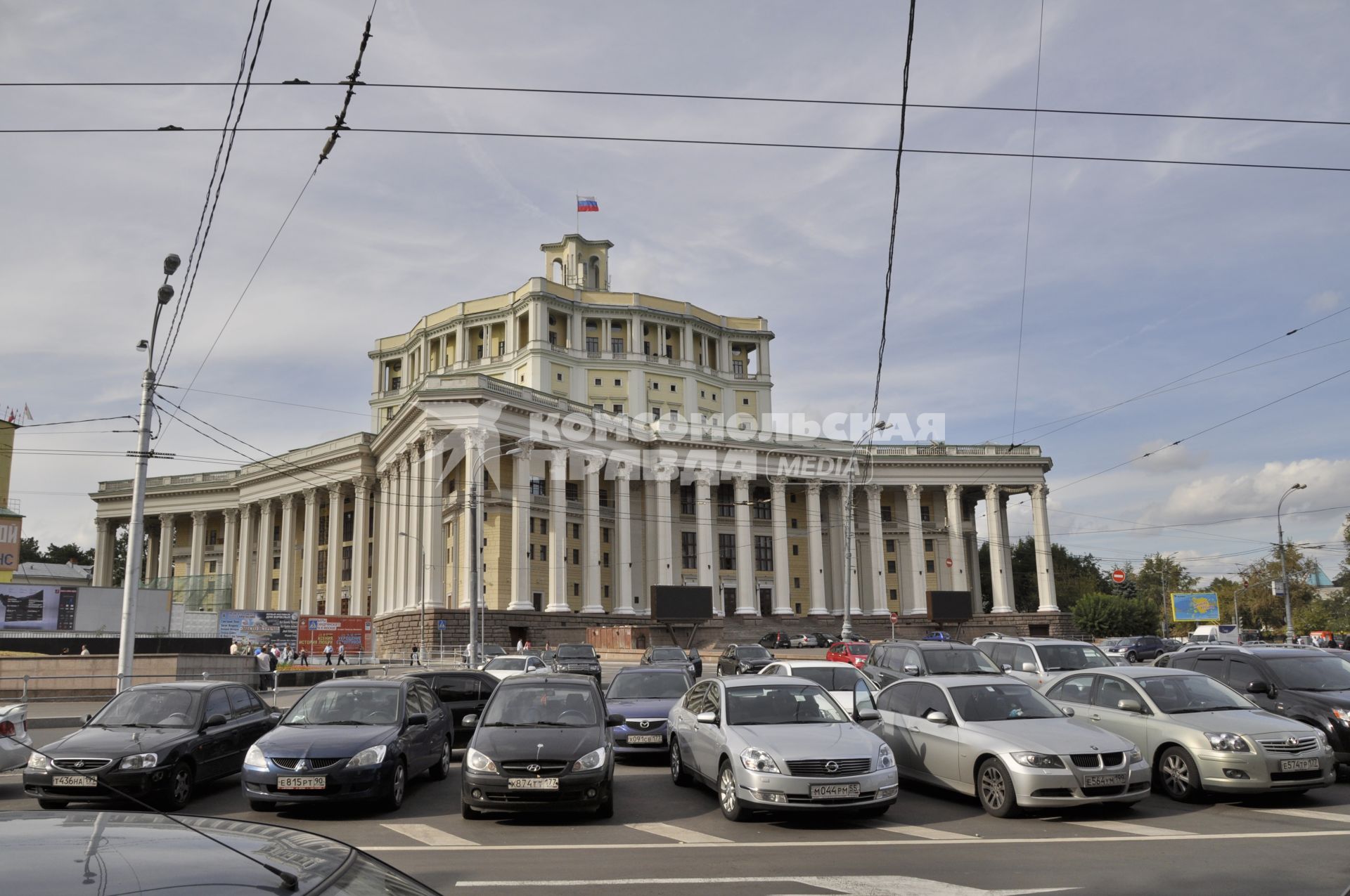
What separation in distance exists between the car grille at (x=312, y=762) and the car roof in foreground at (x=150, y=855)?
8.89m

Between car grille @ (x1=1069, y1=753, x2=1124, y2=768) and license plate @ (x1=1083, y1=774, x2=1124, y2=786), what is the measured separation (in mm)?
111

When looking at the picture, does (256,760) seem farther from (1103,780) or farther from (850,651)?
(850,651)

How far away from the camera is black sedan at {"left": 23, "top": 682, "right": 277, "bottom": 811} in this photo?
11.3 metres

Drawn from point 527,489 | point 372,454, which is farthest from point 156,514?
point 527,489

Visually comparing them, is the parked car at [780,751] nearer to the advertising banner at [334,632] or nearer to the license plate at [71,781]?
the license plate at [71,781]

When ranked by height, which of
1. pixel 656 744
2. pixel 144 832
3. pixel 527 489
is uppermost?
pixel 527 489

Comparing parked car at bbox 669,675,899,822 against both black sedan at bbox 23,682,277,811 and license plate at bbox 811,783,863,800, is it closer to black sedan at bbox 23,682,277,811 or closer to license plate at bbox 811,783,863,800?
license plate at bbox 811,783,863,800

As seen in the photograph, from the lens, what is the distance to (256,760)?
36.1 feet

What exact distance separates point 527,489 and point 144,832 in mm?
63923

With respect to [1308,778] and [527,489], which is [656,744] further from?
[527,489]

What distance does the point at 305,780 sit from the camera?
423 inches

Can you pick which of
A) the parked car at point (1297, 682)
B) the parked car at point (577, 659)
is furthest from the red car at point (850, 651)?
the parked car at point (1297, 682)

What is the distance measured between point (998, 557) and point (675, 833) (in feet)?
252

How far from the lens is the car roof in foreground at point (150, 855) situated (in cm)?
212
